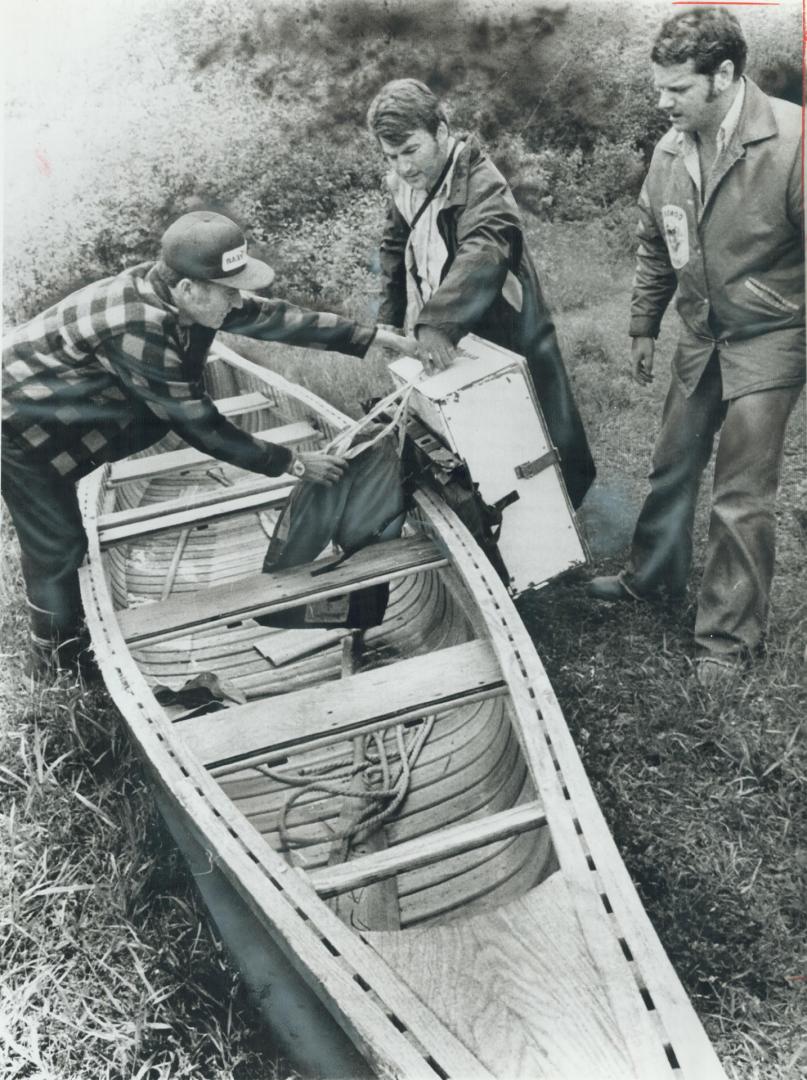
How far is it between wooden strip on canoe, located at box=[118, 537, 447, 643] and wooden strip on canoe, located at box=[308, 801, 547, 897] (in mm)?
1051

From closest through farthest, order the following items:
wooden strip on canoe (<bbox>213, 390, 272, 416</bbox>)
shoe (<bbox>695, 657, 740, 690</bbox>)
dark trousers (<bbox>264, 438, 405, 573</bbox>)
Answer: shoe (<bbox>695, 657, 740, 690</bbox>)
dark trousers (<bbox>264, 438, 405, 573</bbox>)
wooden strip on canoe (<bbox>213, 390, 272, 416</bbox>)

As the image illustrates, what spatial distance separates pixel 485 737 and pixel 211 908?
95 cm

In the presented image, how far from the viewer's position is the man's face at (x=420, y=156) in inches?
117

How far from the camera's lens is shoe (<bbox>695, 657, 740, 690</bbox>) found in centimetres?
313

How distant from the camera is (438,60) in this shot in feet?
9.45

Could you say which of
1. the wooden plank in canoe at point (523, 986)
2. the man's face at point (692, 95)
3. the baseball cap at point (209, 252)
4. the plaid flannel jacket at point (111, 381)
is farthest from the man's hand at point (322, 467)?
the wooden plank in canoe at point (523, 986)

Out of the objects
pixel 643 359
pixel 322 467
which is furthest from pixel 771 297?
pixel 322 467

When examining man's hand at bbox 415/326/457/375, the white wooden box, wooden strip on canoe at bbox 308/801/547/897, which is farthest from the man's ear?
wooden strip on canoe at bbox 308/801/547/897

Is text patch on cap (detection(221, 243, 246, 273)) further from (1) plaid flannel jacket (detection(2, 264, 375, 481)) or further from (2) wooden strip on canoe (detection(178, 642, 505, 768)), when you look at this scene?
(2) wooden strip on canoe (detection(178, 642, 505, 768))

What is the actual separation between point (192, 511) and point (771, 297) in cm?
202

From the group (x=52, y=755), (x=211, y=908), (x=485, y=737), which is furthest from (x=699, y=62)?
(x=52, y=755)

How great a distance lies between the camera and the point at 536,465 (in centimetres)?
335

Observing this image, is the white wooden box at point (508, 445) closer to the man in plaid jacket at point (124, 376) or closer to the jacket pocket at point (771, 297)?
the man in plaid jacket at point (124, 376)

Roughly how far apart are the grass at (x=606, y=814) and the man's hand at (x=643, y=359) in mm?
39
